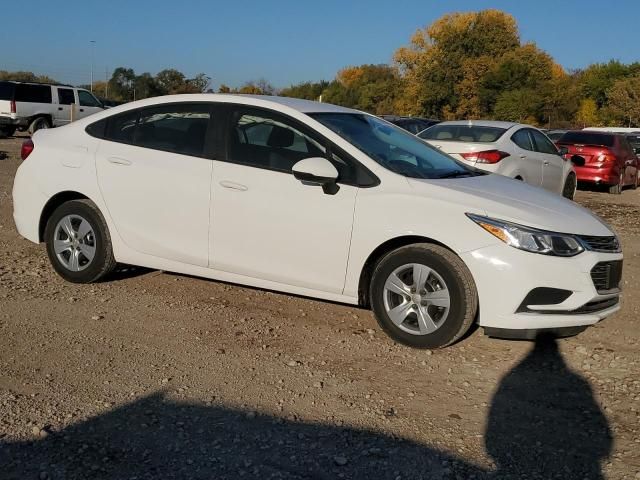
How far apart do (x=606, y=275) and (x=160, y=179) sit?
3.30m

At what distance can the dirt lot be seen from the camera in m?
3.26

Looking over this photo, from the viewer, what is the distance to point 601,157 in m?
15.6

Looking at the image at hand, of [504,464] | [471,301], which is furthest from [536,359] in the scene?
[504,464]

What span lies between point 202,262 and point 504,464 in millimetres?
2865

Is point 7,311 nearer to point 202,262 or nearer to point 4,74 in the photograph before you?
point 202,262

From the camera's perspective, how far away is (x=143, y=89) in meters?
55.1

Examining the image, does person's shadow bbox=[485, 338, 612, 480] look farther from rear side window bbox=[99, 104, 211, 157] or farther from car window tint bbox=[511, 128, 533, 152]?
car window tint bbox=[511, 128, 533, 152]

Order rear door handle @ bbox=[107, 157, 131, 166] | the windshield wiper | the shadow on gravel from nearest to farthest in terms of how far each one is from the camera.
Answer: the shadow on gravel, the windshield wiper, rear door handle @ bbox=[107, 157, 131, 166]

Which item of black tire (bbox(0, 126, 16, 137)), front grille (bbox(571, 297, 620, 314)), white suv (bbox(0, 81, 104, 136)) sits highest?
front grille (bbox(571, 297, 620, 314))

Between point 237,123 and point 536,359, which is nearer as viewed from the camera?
point 536,359

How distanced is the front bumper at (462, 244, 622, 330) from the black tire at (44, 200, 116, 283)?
9.66 ft

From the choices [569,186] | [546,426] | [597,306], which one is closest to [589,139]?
[569,186]

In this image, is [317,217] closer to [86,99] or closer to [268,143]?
[268,143]

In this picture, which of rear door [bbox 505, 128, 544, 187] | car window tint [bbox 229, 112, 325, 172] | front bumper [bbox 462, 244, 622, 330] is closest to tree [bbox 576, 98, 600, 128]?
rear door [bbox 505, 128, 544, 187]
